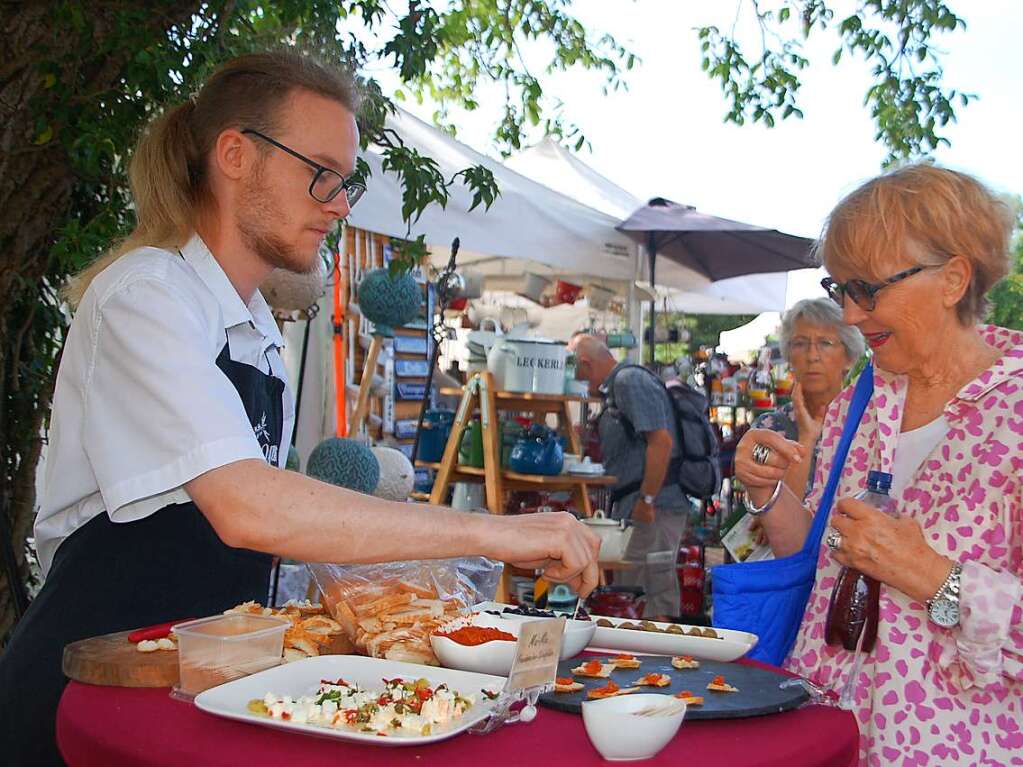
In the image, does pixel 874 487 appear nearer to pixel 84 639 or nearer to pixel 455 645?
pixel 455 645

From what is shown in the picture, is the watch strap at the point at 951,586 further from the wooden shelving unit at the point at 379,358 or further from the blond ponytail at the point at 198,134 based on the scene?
the wooden shelving unit at the point at 379,358

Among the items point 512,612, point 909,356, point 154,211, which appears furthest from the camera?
point 909,356

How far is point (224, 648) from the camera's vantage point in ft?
4.34

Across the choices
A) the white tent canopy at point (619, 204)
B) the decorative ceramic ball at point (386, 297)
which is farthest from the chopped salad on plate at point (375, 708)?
the white tent canopy at point (619, 204)

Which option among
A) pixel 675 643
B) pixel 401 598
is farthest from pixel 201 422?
pixel 675 643

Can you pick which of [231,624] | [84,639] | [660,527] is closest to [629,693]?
[231,624]

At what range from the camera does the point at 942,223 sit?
6.31 feet

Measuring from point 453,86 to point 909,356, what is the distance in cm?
645

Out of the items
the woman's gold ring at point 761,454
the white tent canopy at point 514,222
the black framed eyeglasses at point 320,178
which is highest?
the white tent canopy at point 514,222

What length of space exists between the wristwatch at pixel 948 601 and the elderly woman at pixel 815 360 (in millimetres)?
2401

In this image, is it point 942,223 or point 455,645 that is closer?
point 455,645

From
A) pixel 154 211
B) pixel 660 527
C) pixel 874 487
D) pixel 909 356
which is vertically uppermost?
pixel 154 211

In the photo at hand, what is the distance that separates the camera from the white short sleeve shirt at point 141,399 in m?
1.41

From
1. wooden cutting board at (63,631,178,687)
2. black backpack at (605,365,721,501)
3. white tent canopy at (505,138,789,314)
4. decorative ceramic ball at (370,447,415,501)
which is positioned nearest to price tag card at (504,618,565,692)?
wooden cutting board at (63,631,178,687)
